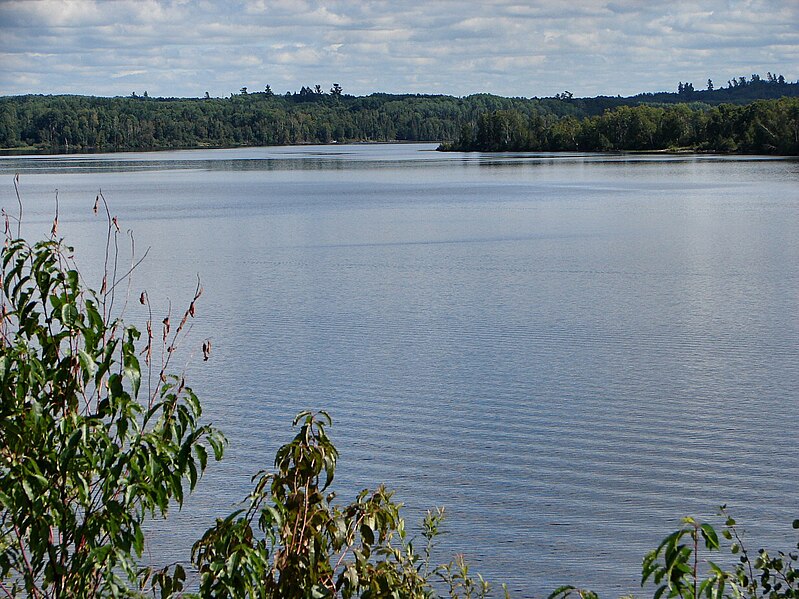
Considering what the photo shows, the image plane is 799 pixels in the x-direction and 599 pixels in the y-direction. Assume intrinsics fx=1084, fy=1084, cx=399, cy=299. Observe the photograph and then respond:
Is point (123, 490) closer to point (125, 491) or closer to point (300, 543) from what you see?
point (125, 491)

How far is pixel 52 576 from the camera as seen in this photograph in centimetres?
355

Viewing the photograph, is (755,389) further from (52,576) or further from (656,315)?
(52,576)

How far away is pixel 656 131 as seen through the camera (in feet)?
338

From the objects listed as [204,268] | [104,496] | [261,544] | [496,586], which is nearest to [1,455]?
[104,496]

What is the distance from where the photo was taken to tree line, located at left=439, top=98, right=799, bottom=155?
84312 mm

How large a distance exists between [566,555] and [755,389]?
16.3 feet

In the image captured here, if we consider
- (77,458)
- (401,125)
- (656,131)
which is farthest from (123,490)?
(401,125)

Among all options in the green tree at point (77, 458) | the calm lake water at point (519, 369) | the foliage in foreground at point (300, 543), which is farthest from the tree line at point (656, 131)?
the green tree at point (77, 458)

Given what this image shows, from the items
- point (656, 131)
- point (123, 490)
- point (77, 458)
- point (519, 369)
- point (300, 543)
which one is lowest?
point (519, 369)

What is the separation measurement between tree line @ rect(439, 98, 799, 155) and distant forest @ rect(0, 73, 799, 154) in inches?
3.8

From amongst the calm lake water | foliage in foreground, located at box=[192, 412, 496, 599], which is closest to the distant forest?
the calm lake water

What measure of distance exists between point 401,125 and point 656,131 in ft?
304

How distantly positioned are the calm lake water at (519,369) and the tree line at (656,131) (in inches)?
2200

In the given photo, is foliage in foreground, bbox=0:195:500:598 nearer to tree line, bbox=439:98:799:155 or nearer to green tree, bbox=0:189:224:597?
green tree, bbox=0:189:224:597
